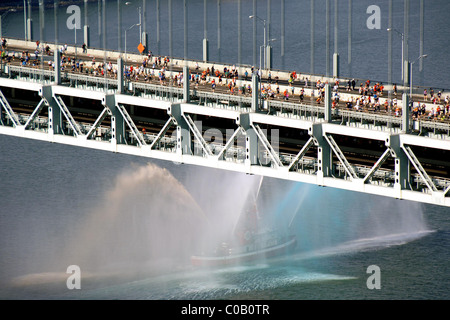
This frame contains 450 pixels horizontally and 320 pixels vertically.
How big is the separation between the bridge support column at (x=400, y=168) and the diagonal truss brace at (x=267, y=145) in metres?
9.00

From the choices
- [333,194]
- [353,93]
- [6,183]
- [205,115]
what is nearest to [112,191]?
[6,183]

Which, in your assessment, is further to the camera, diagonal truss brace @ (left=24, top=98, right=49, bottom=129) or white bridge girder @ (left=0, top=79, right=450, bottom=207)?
diagonal truss brace @ (left=24, top=98, right=49, bottom=129)

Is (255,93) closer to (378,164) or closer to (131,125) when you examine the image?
(378,164)

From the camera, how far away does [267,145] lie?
7019cm

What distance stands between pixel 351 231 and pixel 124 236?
69.7ft

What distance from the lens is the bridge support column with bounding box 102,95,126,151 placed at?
76062mm

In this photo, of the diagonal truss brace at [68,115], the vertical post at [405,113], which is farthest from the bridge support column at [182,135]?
the vertical post at [405,113]

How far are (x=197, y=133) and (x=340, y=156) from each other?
1165 centimetres

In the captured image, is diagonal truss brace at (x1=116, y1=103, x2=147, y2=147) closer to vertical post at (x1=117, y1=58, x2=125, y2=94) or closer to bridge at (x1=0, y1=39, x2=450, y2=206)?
bridge at (x1=0, y1=39, x2=450, y2=206)

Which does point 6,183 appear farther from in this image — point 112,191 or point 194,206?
point 194,206

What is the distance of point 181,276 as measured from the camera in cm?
8625

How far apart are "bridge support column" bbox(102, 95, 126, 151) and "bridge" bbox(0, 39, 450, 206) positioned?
76 mm

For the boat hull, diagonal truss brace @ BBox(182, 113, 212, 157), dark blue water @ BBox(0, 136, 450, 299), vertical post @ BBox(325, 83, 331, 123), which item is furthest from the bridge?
the boat hull

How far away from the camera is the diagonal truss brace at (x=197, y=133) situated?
2820 inches
